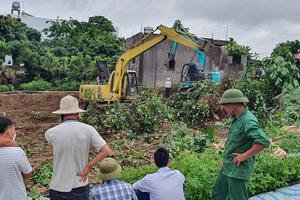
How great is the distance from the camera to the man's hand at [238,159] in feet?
14.7

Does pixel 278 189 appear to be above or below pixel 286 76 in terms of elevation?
below

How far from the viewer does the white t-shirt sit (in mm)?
3902

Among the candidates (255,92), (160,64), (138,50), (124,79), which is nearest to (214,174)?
(255,92)

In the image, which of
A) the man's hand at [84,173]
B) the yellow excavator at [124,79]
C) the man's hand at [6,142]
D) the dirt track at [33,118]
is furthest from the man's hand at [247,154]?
the yellow excavator at [124,79]

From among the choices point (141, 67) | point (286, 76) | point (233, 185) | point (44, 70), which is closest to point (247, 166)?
point (233, 185)

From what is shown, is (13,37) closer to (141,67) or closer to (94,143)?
(141,67)

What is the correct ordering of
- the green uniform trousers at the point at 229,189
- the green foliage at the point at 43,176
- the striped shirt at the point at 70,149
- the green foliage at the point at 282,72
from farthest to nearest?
the green foliage at the point at 282,72 < the green foliage at the point at 43,176 < the green uniform trousers at the point at 229,189 < the striped shirt at the point at 70,149

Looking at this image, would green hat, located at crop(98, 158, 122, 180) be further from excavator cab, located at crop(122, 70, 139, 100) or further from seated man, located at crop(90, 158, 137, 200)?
excavator cab, located at crop(122, 70, 139, 100)

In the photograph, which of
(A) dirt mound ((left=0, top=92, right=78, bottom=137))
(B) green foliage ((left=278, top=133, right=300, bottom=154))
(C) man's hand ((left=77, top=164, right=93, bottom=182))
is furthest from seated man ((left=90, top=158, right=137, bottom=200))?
(A) dirt mound ((left=0, top=92, right=78, bottom=137))

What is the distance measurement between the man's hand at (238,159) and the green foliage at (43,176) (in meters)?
4.40

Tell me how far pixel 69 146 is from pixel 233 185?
1836 millimetres

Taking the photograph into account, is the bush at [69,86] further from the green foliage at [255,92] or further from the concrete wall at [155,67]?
the green foliage at [255,92]

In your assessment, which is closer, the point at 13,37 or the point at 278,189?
the point at 278,189

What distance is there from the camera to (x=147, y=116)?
13.4 m
